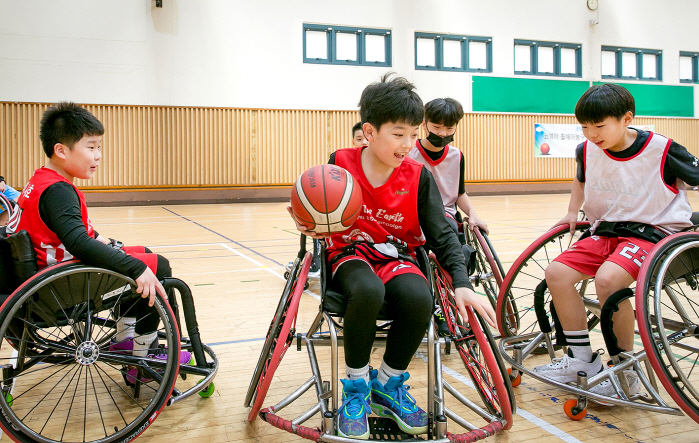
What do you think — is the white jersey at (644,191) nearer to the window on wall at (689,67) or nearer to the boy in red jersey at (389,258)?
the boy in red jersey at (389,258)

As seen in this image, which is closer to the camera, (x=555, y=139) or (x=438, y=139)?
(x=438, y=139)

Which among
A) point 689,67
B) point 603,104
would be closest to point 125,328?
point 603,104

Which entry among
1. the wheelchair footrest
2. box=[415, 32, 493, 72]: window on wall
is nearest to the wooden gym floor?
the wheelchair footrest

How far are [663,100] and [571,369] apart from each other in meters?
13.9

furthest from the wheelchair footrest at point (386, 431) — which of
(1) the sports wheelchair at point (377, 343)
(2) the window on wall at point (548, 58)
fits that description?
(2) the window on wall at point (548, 58)

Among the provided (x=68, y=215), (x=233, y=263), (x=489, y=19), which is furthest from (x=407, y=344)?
(x=489, y=19)

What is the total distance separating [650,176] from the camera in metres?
1.91

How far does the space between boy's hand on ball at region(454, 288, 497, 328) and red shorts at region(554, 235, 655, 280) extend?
22.3 inches

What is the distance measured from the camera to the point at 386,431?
1.50m

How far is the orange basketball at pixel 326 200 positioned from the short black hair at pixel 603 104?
851mm

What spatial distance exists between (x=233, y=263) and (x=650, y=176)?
352 centimetres

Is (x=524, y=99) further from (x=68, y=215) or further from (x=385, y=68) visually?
(x=68, y=215)

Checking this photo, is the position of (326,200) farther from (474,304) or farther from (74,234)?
(74,234)

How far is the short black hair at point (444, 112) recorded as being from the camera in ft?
8.16
